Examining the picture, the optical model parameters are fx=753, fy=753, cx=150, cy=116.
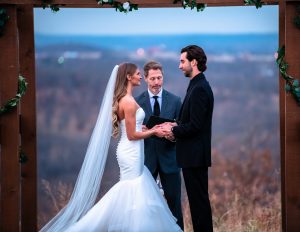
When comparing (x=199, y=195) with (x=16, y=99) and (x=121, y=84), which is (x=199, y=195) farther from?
(x=16, y=99)

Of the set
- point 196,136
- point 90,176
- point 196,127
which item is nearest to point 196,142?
point 196,136

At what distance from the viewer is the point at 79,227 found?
22.8 feet

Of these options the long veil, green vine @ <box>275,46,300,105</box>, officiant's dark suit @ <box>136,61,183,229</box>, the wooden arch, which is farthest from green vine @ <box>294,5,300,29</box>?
the long veil

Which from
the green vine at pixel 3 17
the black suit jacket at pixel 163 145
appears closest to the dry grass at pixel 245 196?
the black suit jacket at pixel 163 145

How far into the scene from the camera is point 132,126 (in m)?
7.08

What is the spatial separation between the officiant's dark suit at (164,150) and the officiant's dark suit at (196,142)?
2.63ft

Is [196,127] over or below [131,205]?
over

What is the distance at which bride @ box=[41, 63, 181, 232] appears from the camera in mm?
6961

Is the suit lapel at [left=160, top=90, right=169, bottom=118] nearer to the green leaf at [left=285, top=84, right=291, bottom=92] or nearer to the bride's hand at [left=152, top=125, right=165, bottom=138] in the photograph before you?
the bride's hand at [left=152, top=125, right=165, bottom=138]

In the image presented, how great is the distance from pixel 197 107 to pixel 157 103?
1103 mm

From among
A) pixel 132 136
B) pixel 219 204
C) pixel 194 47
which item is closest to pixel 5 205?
pixel 132 136

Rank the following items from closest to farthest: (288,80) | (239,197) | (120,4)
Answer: (288,80), (120,4), (239,197)

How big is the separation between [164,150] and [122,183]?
0.72m

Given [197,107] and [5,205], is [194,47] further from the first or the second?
A: [5,205]
